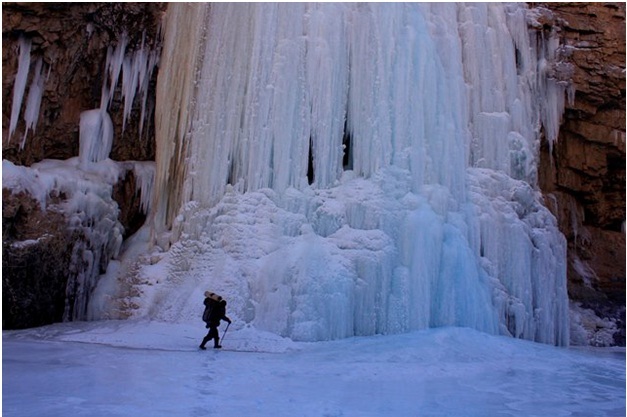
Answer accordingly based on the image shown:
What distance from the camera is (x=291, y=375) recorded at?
5.88 meters

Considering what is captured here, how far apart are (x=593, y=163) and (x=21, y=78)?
1081 centimetres

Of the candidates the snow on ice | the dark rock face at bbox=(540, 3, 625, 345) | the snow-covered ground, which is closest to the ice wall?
the snow on ice

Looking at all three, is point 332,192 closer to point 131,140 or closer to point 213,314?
point 213,314

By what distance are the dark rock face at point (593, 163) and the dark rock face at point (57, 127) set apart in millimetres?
7879

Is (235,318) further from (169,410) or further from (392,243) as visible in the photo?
(169,410)

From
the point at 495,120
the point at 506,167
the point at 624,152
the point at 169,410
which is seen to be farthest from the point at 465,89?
the point at 169,410

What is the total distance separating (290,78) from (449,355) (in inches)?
204

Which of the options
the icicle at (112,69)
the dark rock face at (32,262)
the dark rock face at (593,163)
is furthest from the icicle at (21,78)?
the dark rock face at (593,163)

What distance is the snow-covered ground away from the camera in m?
4.46

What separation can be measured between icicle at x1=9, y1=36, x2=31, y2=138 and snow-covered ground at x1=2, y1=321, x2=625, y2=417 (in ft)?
12.6

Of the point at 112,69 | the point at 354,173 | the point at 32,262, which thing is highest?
the point at 112,69

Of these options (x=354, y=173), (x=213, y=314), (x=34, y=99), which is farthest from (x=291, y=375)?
(x=34, y=99)

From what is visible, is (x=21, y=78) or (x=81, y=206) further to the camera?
(x=21, y=78)

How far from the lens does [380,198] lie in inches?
375
